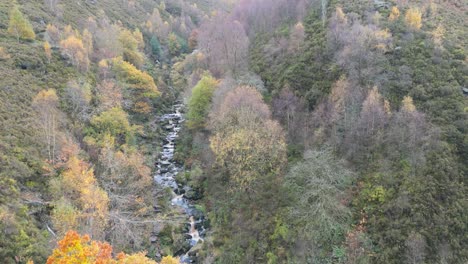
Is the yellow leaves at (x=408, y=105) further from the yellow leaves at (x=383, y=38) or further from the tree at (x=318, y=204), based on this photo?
the yellow leaves at (x=383, y=38)

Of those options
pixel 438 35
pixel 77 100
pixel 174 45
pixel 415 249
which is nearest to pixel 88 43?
pixel 77 100

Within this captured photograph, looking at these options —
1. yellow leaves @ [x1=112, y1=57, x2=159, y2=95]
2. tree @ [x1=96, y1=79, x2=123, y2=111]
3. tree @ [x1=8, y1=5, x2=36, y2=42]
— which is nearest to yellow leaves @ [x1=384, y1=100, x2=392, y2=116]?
tree @ [x1=96, y1=79, x2=123, y2=111]

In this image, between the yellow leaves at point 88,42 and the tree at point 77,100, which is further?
the yellow leaves at point 88,42

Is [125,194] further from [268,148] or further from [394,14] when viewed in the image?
[394,14]

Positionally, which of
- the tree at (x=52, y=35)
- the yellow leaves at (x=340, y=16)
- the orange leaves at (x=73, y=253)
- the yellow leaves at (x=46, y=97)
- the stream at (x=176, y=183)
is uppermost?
the yellow leaves at (x=340, y=16)

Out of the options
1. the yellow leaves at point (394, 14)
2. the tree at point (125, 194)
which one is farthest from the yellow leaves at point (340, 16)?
the tree at point (125, 194)

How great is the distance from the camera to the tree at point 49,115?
5069 cm

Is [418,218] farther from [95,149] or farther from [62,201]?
[95,149]

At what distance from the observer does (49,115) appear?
54.2 m

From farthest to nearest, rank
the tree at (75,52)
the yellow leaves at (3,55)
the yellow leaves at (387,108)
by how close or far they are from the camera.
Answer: the tree at (75,52) → the yellow leaves at (3,55) → the yellow leaves at (387,108)

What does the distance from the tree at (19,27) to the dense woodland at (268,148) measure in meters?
0.25

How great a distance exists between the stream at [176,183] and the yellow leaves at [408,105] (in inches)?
1259

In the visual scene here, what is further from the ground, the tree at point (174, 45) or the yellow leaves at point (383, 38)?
the yellow leaves at point (383, 38)

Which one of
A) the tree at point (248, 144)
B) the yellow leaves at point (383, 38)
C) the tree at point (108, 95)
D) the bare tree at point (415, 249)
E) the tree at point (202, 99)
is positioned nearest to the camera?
the bare tree at point (415, 249)
